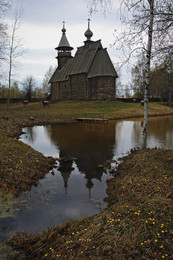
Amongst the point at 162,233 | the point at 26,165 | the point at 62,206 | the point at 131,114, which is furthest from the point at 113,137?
Result: the point at 131,114

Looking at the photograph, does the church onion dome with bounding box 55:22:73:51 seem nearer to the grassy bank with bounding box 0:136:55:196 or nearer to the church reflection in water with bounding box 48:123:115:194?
the church reflection in water with bounding box 48:123:115:194

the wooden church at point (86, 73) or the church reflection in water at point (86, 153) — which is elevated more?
the wooden church at point (86, 73)

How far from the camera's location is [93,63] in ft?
142

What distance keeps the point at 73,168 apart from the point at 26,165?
229 centimetres

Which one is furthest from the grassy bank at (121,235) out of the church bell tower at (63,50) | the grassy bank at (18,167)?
the church bell tower at (63,50)

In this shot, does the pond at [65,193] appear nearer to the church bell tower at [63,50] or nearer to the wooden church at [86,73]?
the wooden church at [86,73]

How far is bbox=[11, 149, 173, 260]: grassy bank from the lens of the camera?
3.73 metres

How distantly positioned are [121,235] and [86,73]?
41.1 m

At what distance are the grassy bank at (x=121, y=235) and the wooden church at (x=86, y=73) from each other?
3700cm

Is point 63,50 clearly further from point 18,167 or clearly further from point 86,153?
point 18,167

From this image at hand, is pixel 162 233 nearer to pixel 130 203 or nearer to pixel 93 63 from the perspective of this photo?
pixel 130 203

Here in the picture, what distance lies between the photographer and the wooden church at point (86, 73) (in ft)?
135

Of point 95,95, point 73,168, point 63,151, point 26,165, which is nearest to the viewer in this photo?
point 26,165

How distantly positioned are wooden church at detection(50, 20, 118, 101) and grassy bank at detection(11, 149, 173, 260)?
37.0m
